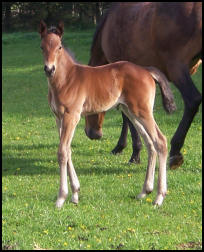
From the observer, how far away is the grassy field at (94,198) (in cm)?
494

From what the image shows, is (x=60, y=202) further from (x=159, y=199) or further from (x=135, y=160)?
(x=135, y=160)

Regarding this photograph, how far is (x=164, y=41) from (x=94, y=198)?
239cm

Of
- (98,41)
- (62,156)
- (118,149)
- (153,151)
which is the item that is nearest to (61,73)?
(62,156)

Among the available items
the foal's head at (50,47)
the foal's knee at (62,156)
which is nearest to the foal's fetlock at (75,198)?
the foal's knee at (62,156)

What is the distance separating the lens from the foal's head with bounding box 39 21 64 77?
5.88 metres

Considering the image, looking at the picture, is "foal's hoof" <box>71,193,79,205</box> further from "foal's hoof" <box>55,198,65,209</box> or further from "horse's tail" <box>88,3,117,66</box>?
"horse's tail" <box>88,3,117,66</box>

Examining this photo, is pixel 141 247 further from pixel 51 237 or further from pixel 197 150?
pixel 197 150

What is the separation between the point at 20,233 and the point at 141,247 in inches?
47.8

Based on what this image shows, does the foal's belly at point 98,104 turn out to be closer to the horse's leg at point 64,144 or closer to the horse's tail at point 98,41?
the horse's leg at point 64,144

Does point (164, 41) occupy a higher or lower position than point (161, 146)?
higher

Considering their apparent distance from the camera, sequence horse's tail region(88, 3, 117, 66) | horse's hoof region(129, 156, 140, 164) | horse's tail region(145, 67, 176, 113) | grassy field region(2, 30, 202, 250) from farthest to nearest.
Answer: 1. horse's tail region(88, 3, 117, 66)
2. horse's hoof region(129, 156, 140, 164)
3. horse's tail region(145, 67, 176, 113)
4. grassy field region(2, 30, 202, 250)

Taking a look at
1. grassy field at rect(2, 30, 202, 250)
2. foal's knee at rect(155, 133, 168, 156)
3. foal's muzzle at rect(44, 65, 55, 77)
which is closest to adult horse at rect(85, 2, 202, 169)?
grassy field at rect(2, 30, 202, 250)

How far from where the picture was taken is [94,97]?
6262 millimetres

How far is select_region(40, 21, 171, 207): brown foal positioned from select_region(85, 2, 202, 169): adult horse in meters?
0.85
